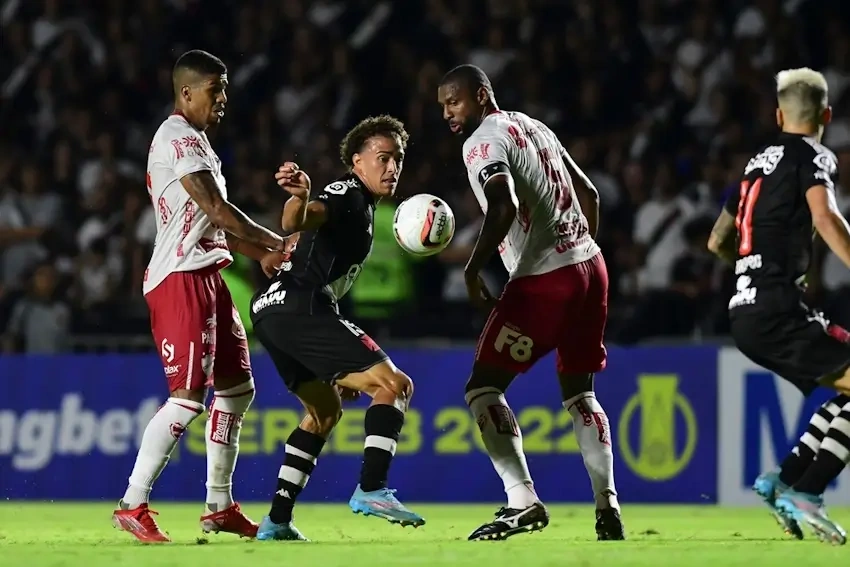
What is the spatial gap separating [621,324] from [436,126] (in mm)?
3902

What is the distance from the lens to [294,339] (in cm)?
859

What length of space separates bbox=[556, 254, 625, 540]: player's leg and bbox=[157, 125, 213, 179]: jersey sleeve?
2.10 metres

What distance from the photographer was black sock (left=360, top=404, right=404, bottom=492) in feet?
27.3

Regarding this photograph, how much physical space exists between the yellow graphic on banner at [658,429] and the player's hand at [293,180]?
6.22 meters

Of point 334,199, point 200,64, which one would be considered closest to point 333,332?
point 334,199

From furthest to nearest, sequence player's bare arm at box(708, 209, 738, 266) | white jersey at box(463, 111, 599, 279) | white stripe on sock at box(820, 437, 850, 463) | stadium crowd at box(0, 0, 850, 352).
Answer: stadium crowd at box(0, 0, 850, 352) < white jersey at box(463, 111, 599, 279) < player's bare arm at box(708, 209, 738, 266) < white stripe on sock at box(820, 437, 850, 463)

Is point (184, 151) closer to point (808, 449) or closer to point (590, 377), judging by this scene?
point (590, 377)

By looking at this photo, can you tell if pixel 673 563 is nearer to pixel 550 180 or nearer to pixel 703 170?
pixel 550 180

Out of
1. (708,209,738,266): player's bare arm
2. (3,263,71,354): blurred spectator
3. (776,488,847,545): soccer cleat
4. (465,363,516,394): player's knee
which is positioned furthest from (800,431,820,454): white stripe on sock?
(3,263,71,354): blurred spectator

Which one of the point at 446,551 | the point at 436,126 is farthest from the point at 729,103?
the point at 446,551

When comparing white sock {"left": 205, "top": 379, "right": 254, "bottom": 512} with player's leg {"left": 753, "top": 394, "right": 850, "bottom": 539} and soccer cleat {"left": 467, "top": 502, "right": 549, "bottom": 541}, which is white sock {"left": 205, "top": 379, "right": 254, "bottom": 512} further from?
player's leg {"left": 753, "top": 394, "right": 850, "bottom": 539}

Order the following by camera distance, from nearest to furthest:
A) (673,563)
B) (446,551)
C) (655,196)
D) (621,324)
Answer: (673,563) → (446,551) → (621,324) → (655,196)

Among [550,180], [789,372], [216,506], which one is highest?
[550,180]

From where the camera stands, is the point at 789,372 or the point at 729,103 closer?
the point at 789,372
